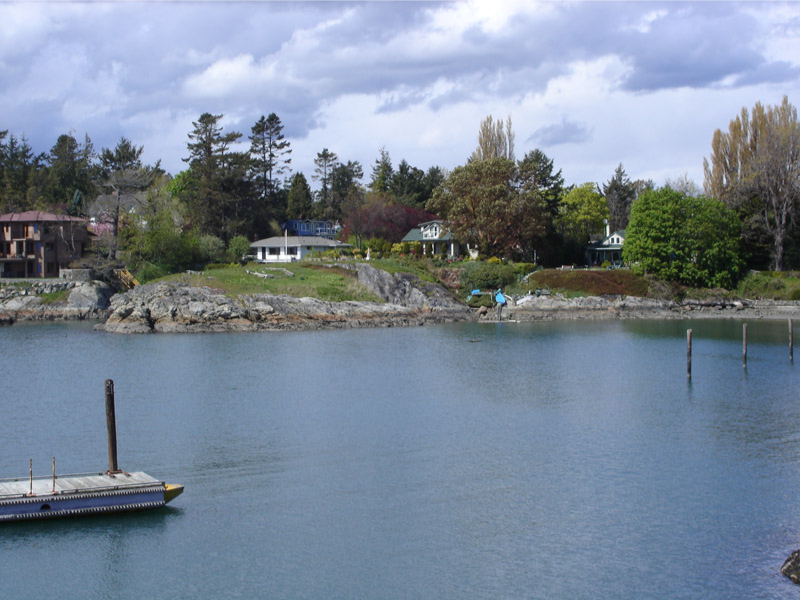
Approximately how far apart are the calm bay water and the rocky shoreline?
16.1m

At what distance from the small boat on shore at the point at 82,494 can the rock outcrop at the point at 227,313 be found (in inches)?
1592

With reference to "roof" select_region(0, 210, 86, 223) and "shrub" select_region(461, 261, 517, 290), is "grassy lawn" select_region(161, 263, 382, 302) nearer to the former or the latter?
"shrub" select_region(461, 261, 517, 290)

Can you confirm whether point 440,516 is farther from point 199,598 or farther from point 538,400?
point 538,400

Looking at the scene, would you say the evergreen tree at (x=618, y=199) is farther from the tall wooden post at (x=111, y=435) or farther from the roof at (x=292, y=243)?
the tall wooden post at (x=111, y=435)

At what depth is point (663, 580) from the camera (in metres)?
17.7

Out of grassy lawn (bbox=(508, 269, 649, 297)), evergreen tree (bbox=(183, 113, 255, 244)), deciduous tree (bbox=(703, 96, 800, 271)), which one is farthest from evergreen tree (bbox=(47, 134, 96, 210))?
deciduous tree (bbox=(703, 96, 800, 271))

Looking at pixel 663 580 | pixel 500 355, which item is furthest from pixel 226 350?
pixel 663 580

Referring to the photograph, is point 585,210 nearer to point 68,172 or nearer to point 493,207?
point 493,207

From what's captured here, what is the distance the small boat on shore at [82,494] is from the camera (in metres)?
20.1

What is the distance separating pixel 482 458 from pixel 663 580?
958cm

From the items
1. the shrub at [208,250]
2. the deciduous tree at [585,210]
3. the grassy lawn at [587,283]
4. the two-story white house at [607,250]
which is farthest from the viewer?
the deciduous tree at [585,210]

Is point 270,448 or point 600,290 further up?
point 600,290

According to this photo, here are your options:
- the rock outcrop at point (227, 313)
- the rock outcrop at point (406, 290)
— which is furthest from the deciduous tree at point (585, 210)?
the rock outcrop at point (227, 313)

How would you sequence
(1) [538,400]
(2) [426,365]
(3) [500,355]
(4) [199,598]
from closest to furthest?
(4) [199,598]
(1) [538,400]
(2) [426,365]
(3) [500,355]
